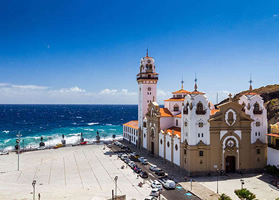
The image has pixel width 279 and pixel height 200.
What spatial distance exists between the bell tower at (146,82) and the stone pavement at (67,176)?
56.8ft

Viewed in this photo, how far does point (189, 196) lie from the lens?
3666 centimetres

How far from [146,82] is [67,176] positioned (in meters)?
35.2

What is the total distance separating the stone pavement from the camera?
3606 centimetres

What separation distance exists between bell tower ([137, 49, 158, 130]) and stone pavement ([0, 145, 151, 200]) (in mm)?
17308

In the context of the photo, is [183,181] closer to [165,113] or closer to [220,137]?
[220,137]

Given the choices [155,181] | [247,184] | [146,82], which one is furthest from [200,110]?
[146,82]

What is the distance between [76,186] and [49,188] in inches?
167

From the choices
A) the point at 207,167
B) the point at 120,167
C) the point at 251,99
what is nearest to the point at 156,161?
the point at 120,167

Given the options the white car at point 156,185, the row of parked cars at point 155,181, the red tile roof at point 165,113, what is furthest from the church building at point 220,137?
the red tile roof at point 165,113

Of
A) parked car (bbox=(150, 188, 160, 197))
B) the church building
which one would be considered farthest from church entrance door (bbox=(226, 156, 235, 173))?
parked car (bbox=(150, 188, 160, 197))

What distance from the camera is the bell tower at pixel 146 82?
7212 cm

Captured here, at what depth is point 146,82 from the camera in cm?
7219

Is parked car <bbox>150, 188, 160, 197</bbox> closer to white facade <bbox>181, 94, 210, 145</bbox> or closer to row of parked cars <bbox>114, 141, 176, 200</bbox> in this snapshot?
row of parked cars <bbox>114, 141, 176, 200</bbox>

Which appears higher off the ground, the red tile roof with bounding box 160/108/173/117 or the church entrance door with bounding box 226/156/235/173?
the red tile roof with bounding box 160/108/173/117
